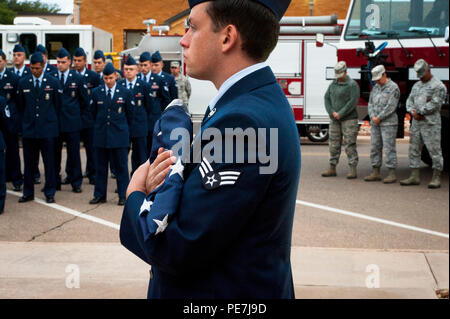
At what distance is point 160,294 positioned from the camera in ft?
4.97

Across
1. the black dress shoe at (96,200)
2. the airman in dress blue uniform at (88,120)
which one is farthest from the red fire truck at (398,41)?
the black dress shoe at (96,200)

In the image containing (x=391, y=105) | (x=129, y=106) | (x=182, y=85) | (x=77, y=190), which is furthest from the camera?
(x=182, y=85)

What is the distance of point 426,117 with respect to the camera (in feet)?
32.1

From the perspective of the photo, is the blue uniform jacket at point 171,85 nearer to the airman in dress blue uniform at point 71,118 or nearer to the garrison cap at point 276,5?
Answer: the airman in dress blue uniform at point 71,118

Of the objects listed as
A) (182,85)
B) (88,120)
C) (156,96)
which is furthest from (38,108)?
(182,85)

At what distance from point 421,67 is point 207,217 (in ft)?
28.3

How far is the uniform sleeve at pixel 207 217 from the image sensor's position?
137 centimetres

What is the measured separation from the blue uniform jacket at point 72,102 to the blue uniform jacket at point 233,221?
827 cm

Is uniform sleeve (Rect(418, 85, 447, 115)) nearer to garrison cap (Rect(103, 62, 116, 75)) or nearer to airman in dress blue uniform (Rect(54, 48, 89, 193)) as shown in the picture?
garrison cap (Rect(103, 62, 116, 75))

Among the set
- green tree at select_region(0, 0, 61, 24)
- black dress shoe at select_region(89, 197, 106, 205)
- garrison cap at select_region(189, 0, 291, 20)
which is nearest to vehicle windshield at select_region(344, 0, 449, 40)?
green tree at select_region(0, 0, 61, 24)

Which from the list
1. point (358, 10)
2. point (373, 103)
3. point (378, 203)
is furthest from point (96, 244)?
point (358, 10)

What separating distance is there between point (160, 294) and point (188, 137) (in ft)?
1.24

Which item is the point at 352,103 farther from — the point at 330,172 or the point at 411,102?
the point at 330,172

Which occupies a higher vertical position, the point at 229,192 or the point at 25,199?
the point at 229,192
